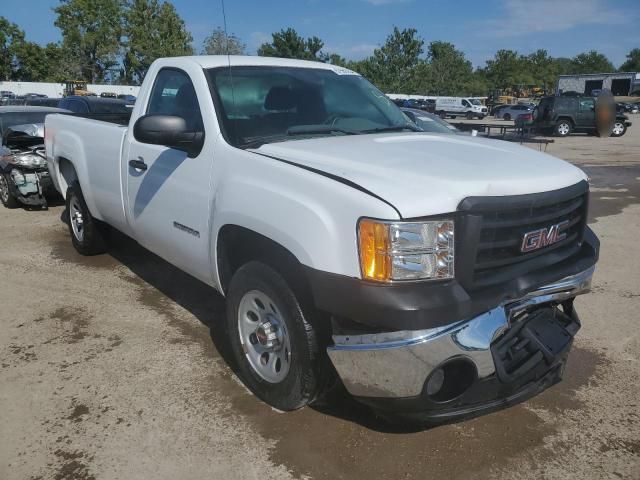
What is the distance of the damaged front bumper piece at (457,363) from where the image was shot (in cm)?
233

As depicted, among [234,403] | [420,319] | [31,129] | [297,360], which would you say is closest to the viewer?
[420,319]

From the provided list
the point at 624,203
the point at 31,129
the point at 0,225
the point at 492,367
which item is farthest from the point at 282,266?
the point at 624,203

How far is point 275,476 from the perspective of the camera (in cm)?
259

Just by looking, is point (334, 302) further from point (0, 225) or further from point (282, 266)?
point (0, 225)

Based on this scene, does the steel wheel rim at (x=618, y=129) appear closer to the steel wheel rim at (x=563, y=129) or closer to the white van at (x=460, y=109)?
the steel wheel rim at (x=563, y=129)

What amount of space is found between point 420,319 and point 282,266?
847 millimetres

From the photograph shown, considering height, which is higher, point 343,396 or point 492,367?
point 492,367

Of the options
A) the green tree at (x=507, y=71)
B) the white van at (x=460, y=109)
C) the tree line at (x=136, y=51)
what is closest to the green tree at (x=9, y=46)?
the tree line at (x=136, y=51)

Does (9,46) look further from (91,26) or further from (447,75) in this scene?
(447,75)

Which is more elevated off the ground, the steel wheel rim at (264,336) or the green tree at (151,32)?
the green tree at (151,32)

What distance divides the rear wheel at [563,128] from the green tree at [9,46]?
69463mm

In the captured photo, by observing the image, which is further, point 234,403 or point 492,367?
point 234,403

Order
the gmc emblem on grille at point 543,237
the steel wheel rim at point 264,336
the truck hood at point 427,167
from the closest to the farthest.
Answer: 1. the truck hood at point 427,167
2. the gmc emblem on grille at point 543,237
3. the steel wheel rim at point 264,336

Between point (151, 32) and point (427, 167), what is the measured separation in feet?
230
